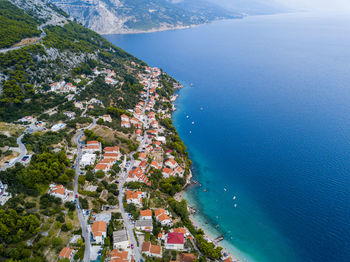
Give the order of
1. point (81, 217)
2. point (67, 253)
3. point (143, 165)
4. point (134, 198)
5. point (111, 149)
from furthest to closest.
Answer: point (111, 149)
point (143, 165)
point (134, 198)
point (81, 217)
point (67, 253)

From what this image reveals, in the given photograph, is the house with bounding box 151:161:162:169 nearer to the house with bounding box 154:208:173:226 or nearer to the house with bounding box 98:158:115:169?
the house with bounding box 98:158:115:169

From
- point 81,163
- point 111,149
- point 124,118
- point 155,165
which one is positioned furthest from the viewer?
point 124,118

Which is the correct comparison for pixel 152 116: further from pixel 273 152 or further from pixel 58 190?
pixel 58 190

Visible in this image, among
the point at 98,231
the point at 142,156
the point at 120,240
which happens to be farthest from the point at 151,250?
the point at 142,156

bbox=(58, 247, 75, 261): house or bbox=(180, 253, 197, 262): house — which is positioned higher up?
bbox=(58, 247, 75, 261): house

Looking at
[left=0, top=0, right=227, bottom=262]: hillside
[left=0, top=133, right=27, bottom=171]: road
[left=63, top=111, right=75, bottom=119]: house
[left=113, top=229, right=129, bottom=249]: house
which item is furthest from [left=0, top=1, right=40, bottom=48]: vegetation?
[left=113, top=229, right=129, bottom=249]: house

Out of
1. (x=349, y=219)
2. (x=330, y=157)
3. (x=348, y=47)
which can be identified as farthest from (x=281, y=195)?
(x=348, y=47)

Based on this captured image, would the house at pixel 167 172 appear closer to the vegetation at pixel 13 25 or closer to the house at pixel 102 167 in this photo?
the house at pixel 102 167
